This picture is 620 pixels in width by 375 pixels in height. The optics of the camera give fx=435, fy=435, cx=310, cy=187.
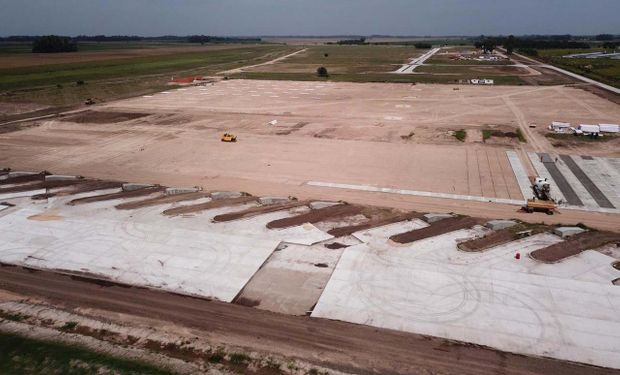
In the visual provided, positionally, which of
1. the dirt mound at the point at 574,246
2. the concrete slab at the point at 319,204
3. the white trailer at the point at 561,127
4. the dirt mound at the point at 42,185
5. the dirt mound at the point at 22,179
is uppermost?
the white trailer at the point at 561,127

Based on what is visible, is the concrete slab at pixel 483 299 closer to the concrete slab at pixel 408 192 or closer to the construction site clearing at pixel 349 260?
the construction site clearing at pixel 349 260

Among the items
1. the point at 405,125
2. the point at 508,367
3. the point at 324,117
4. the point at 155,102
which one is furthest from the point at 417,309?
the point at 155,102

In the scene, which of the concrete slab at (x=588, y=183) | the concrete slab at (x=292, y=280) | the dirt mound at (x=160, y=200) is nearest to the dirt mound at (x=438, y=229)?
the concrete slab at (x=292, y=280)

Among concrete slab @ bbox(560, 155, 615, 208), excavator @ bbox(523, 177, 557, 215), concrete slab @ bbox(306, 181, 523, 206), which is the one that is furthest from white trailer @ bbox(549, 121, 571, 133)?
concrete slab @ bbox(306, 181, 523, 206)

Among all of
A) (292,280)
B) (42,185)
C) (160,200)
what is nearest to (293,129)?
(160,200)

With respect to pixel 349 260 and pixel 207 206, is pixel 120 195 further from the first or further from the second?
pixel 349 260

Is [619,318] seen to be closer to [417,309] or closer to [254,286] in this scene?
[417,309]
